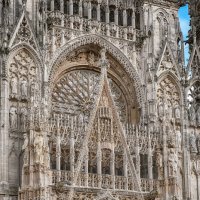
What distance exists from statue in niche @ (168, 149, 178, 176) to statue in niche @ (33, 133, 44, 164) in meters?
4.83

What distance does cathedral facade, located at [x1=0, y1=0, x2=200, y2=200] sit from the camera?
22.1 meters

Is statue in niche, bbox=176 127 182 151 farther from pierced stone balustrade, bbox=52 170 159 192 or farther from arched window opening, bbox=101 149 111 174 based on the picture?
Answer: arched window opening, bbox=101 149 111 174

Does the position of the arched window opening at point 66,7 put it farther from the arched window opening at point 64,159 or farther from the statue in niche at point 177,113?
the arched window opening at point 64,159

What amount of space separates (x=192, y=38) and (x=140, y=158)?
7.20 m

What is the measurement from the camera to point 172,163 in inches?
926

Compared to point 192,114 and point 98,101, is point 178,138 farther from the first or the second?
point 98,101

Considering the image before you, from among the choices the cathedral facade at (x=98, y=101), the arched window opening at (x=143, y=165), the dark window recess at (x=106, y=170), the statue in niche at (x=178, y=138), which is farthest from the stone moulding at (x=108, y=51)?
the dark window recess at (x=106, y=170)

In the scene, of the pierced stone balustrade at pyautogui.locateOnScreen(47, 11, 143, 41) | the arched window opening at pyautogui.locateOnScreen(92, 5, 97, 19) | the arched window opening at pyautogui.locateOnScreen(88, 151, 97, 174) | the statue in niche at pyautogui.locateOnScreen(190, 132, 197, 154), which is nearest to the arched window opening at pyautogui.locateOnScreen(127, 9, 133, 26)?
the pierced stone balustrade at pyautogui.locateOnScreen(47, 11, 143, 41)

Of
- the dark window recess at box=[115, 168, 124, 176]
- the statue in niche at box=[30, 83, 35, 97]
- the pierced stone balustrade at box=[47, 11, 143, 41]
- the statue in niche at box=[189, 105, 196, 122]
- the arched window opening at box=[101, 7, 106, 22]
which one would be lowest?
the dark window recess at box=[115, 168, 124, 176]

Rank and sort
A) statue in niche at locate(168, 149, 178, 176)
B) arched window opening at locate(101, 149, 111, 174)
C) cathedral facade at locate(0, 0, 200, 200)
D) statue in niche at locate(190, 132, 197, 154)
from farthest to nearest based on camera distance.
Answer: statue in niche at locate(190, 132, 197, 154) < statue in niche at locate(168, 149, 178, 176) < arched window opening at locate(101, 149, 111, 174) < cathedral facade at locate(0, 0, 200, 200)

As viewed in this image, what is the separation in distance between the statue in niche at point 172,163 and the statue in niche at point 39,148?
15.9 feet

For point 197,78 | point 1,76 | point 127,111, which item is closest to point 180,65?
point 197,78

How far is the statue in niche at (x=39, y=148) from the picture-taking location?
2136cm

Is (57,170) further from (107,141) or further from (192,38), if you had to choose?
(192,38)
